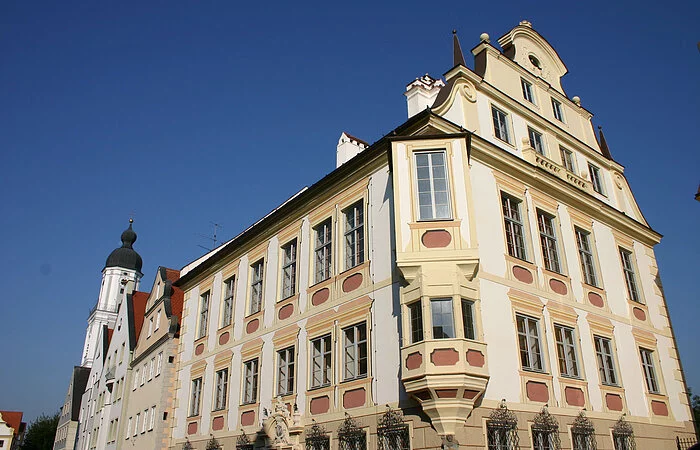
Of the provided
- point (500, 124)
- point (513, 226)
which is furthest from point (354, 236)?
point (500, 124)

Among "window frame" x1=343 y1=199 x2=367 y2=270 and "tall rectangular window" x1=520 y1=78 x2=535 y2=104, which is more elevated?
"tall rectangular window" x1=520 y1=78 x2=535 y2=104

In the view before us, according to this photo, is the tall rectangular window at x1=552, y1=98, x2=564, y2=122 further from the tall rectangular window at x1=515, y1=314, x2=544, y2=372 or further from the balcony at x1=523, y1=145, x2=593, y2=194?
the tall rectangular window at x1=515, y1=314, x2=544, y2=372

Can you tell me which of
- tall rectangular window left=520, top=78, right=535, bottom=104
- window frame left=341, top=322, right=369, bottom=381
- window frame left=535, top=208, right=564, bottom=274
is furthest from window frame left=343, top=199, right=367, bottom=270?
tall rectangular window left=520, top=78, right=535, bottom=104

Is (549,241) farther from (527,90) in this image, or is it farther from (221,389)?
(221,389)

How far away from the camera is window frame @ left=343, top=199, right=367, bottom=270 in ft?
55.3

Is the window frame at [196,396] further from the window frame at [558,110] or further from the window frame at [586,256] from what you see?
the window frame at [558,110]

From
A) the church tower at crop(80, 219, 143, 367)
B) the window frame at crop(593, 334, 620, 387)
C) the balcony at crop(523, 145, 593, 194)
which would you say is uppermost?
the church tower at crop(80, 219, 143, 367)

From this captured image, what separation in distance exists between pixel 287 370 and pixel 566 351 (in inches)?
327

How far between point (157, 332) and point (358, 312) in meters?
16.2

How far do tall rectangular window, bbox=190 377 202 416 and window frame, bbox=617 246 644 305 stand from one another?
1623 cm

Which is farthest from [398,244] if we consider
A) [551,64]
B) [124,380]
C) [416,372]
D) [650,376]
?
[124,380]

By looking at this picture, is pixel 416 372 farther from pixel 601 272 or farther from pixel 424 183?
pixel 601 272

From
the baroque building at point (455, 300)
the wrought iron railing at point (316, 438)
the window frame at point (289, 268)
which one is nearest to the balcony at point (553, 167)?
the baroque building at point (455, 300)

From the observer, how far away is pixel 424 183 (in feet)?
48.9
